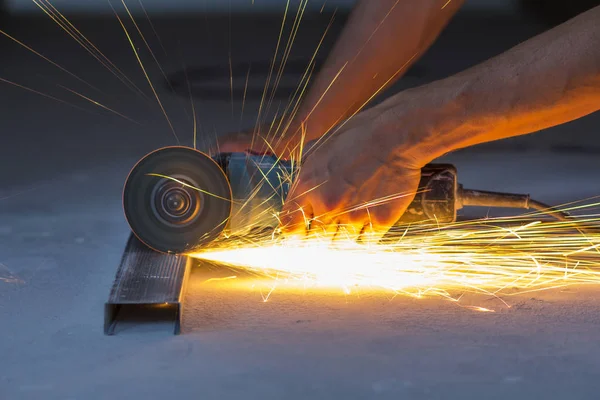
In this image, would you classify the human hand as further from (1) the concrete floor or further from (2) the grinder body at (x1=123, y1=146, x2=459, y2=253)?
(1) the concrete floor

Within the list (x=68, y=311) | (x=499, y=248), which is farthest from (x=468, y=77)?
(x=68, y=311)

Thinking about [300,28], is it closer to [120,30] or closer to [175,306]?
[120,30]

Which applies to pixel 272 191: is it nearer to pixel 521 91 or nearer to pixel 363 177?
pixel 363 177

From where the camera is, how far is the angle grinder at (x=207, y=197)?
225 centimetres

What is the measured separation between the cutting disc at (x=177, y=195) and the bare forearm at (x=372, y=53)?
2.24ft

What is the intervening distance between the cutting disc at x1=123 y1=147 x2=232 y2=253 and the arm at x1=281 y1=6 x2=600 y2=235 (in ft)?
0.66

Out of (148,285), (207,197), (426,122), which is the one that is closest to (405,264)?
(426,122)

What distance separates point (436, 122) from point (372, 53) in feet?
2.73

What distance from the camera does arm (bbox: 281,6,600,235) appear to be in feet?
6.13

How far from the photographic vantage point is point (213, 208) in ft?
7.42

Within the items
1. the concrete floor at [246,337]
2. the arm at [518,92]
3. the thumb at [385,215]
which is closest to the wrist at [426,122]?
the arm at [518,92]

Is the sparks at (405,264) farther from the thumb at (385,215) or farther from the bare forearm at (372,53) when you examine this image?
the bare forearm at (372,53)

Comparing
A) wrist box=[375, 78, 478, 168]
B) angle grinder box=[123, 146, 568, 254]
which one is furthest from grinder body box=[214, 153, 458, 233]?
wrist box=[375, 78, 478, 168]

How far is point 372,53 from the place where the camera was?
2805mm
